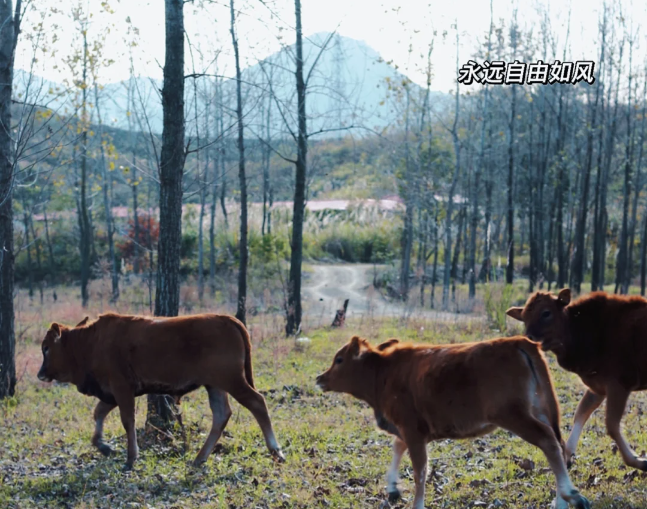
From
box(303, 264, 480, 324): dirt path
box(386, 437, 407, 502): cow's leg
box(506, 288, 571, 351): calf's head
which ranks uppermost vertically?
box(506, 288, 571, 351): calf's head

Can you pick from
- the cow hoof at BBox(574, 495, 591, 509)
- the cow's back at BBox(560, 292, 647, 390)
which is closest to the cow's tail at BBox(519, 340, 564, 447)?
the cow hoof at BBox(574, 495, 591, 509)

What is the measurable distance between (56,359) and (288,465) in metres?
3.28

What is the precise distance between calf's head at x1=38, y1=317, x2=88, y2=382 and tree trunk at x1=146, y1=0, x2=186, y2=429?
3.95ft

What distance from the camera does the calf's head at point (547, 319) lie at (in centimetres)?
804

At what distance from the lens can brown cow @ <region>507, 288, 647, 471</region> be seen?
746 cm

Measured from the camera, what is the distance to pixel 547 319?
8.12 metres

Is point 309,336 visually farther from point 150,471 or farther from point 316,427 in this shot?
point 150,471

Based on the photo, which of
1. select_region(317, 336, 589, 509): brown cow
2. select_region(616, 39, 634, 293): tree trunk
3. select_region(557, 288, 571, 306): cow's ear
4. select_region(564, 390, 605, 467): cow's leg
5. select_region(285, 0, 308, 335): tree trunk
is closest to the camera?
select_region(317, 336, 589, 509): brown cow

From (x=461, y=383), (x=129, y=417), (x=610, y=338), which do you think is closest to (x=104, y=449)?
(x=129, y=417)

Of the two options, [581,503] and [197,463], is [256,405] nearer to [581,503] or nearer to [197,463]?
[197,463]

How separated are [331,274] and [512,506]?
3546 centimetres

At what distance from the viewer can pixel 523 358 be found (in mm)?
6266

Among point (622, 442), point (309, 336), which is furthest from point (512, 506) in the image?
point (309, 336)

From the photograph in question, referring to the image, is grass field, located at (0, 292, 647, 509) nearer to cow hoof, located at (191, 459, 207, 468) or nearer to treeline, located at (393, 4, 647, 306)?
cow hoof, located at (191, 459, 207, 468)
